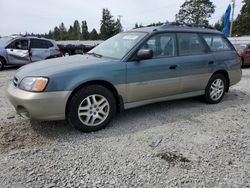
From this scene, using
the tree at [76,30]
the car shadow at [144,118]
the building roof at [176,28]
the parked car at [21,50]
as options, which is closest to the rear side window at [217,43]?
the building roof at [176,28]

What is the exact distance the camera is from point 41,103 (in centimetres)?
308

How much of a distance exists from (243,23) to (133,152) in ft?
170

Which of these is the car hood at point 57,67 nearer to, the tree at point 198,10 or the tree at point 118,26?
the tree at point 198,10

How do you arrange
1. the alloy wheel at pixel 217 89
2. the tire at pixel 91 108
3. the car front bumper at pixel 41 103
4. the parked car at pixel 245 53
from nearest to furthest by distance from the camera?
1. the car front bumper at pixel 41 103
2. the tire at pixel 91 108
3. the alloy wheel at pixel 217 89
4. the parked car at pixel 245 53

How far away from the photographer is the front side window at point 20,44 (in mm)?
10484

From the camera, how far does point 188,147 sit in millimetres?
3139

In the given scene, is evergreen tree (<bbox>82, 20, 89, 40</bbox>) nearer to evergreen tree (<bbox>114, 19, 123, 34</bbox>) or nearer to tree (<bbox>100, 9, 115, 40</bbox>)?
tree (<bbox>100, 9, 115, 40</bbox>)

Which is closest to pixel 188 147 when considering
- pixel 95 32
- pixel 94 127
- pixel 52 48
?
pixel 94 127

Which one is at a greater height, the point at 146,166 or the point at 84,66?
the point at 84,66

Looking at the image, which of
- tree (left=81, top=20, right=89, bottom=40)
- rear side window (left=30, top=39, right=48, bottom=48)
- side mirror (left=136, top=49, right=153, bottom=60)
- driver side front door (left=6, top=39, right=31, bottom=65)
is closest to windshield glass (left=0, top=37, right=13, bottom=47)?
driver side front door (left=6, top=39, right=31, bottom=65)

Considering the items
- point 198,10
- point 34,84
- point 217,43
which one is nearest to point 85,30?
point 198,10

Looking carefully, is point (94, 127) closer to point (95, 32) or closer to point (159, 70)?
point (159, 70)

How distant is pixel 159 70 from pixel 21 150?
8.13 ft

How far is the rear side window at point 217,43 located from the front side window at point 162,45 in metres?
1.01
